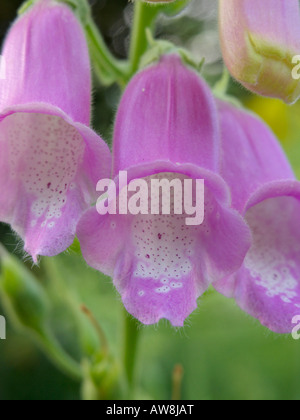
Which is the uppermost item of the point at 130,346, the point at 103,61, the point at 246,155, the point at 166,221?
the point at 103,61

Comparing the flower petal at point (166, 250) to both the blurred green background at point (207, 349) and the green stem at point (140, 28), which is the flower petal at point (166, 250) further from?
the blurred green background at point (207, 349)

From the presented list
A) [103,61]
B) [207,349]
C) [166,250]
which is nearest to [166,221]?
[166,250]

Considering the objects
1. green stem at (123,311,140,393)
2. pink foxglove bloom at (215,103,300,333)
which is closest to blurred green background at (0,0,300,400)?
green stem at (123,311,140,393)

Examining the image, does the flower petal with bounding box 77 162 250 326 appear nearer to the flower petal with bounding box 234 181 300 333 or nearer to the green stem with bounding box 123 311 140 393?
the flower petal with bounding box 234 181 300 333

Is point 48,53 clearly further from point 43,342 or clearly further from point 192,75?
point 43,342

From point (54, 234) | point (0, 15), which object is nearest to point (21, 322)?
point (54, 234)

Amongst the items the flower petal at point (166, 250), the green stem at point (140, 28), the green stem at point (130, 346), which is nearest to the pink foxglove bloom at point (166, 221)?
the flower petal at point (166, 250)

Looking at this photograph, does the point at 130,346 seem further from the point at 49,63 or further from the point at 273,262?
the point at 49,63
